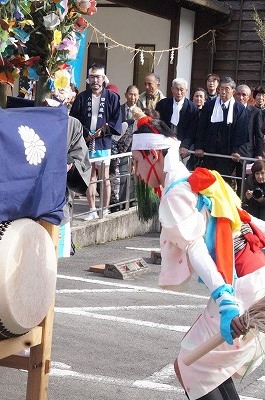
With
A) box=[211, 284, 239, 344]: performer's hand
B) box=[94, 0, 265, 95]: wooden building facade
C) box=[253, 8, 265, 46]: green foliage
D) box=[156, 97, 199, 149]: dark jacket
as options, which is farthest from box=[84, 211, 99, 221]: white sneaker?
box=[211, 284, 239, 344]: performer's hand

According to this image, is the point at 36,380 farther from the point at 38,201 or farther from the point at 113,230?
the point at 113,230

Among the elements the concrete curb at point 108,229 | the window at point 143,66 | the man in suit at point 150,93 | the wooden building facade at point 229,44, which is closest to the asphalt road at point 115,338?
the concrete curb at point 108,229

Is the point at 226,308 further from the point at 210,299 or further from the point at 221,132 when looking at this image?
the point at 221,132

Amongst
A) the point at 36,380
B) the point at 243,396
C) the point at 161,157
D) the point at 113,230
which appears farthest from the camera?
the point at 113,230

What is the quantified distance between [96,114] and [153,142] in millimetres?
7422

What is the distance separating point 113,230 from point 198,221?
8048 millimetres

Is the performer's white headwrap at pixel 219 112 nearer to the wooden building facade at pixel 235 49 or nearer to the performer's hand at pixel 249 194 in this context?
the performer's hand at pixel 249 194

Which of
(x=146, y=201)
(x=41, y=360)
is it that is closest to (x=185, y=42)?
(x=41, y=360)

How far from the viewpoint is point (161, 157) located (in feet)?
15.3

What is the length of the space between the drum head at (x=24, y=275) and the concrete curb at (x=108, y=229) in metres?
6.32

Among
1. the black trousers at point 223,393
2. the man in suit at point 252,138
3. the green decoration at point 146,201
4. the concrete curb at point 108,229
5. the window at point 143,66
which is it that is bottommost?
the concrete curb at point 108,229

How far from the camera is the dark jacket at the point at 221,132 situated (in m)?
12.7

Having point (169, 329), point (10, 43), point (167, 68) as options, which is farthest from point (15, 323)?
point (167, 68)

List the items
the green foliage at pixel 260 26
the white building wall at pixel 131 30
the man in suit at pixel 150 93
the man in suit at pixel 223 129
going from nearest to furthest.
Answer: the man in suit at pixel 223 129 < the man in suit at pixel 150 93 < the green foliage at pixel 260 26 < the white building wall at pixel 131 30
